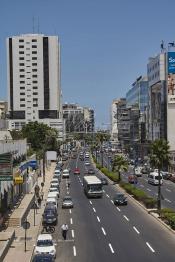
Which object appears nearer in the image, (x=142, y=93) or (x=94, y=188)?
(x=94, y=188)

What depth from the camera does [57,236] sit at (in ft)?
149

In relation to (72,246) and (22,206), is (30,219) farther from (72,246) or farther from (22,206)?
(72,246)

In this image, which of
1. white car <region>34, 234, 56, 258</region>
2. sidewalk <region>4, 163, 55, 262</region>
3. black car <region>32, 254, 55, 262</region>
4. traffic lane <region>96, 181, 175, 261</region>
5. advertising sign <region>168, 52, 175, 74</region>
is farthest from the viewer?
advertising sign <region>168, 52, 175, 74</region>

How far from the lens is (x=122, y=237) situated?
44156 millimetres

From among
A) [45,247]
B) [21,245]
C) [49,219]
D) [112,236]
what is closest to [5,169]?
[21,245]

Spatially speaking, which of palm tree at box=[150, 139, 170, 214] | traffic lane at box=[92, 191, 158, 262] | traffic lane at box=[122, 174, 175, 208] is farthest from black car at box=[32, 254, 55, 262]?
palm tree at box=[150, 139, 170, 214]

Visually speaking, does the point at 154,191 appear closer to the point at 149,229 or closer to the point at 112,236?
the point at 149,229

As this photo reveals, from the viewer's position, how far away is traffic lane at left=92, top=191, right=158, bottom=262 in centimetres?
3666

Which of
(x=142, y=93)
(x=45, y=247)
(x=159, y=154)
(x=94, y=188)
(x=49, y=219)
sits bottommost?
(x=49, y=219)

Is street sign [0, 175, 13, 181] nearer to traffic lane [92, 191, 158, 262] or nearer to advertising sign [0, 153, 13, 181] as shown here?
advertising sign [0, 153, 13, 181]

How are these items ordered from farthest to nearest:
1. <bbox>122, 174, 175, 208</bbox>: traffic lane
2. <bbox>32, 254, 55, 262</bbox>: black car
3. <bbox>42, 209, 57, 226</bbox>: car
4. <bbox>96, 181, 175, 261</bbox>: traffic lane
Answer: <bbox>122, 174, 175, 208</bbox>: traffic lane, <bbox>42, 209, 57, 226</bbox>: car, <bbox>96, 181, 175, 261</bbox>: traffic lane, <bbox>32, 254, 55, 262</bbox>: black car

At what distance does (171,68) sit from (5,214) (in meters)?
80.3

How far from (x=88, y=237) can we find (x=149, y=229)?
609 centimetres

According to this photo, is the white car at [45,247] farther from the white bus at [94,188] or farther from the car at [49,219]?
the white bus at [94,188]
